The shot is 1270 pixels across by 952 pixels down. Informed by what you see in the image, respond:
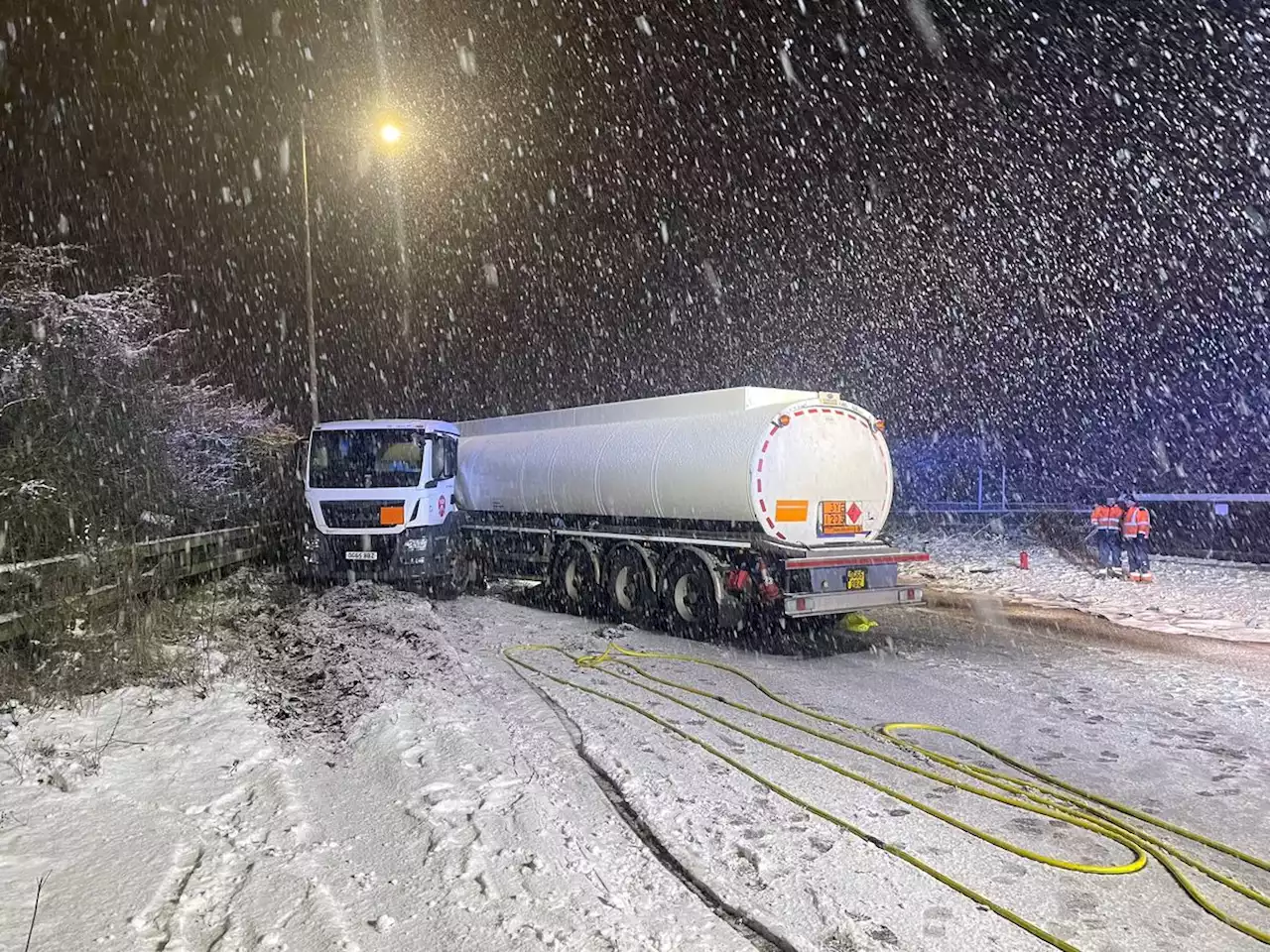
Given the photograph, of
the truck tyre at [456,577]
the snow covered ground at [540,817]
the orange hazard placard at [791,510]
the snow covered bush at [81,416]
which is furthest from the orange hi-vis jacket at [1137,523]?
the snow covered bush at [81,416]

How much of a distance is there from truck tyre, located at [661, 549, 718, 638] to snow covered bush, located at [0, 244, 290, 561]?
615 cm

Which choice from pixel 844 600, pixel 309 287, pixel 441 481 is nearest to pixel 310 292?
pixel 309 287

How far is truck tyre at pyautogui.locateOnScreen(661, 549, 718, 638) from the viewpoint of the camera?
10922mm

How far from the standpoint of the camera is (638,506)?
12.0 meters

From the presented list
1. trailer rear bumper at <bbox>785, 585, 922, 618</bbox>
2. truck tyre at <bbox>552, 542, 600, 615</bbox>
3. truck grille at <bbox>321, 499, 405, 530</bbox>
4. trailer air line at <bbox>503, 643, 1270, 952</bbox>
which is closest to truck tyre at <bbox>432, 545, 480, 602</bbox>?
truck grille at <bbox>321, 499, 405, 530</bbox>

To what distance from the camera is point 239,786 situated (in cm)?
507

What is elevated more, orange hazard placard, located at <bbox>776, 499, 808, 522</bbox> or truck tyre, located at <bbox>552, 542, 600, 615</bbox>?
orange hazard placard, located at <bbox>776, 499, 808, 522</bbox>

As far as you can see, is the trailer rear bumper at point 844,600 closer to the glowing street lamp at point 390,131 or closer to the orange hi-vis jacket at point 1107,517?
the orange hi-vis jacket at point 1107,517

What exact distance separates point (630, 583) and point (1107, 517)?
9.19 m

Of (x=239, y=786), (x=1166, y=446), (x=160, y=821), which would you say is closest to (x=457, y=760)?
(x=239, y=786)

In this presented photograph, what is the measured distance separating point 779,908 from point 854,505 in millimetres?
7675

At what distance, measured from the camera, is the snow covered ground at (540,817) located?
360 centimetres

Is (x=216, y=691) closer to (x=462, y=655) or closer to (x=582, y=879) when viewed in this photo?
(x=462, y=655)

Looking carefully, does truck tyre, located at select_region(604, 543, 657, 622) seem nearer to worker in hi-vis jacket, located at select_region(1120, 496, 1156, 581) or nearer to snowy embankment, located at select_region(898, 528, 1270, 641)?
snowy embankment, located at select_region(898, 528, 1270, 641)
